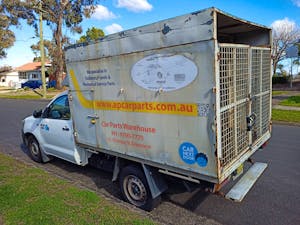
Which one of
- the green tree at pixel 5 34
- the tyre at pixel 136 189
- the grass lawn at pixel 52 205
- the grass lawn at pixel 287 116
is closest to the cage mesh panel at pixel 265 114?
the tyre at pixel 136 189

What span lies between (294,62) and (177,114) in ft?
102

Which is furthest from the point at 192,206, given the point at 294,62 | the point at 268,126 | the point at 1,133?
the point at 294,62

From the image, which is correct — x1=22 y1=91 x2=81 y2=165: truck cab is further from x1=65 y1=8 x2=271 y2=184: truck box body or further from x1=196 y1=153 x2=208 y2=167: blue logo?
x1=196 y1=153 x2=208 y2=167: blue logo

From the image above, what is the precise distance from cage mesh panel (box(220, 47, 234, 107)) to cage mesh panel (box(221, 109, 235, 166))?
0.49ft

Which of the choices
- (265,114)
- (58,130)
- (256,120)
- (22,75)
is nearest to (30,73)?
(22,75)

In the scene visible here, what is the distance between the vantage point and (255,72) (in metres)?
3.79

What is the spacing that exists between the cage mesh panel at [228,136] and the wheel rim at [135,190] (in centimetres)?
134

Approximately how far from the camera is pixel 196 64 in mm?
2732

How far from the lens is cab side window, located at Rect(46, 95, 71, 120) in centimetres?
503

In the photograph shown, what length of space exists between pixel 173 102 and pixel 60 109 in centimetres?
308

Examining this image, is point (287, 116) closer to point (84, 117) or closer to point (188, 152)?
point (188, 152)

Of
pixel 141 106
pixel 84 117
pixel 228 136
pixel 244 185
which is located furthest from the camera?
pixel 84 117

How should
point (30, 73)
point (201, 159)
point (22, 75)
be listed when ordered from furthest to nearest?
point (22, 75), point (30, 73), point (201, 159)

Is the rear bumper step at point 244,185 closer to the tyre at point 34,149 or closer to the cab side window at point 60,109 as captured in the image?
the cab side window at point 60,109
